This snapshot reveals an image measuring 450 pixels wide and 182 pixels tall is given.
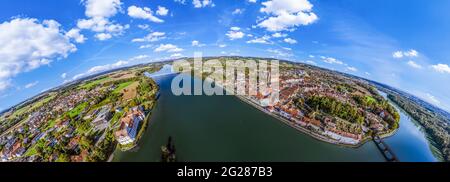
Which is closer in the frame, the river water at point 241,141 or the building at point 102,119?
the river water at point 241,141

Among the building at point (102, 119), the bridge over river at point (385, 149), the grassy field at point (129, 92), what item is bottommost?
the bridge over river at point (385, 149)

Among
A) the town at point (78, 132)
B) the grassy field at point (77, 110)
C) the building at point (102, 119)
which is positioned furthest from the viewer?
the grassy field at point (77, 110)

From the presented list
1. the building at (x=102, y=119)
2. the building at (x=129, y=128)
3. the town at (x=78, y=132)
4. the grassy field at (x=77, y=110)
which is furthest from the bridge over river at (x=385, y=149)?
the grassy field at (x=77, y=110)

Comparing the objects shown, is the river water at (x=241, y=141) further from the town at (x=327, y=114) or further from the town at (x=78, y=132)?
the town at (x=78, y=132)

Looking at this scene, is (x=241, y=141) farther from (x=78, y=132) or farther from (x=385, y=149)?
(x=78, y=132)
